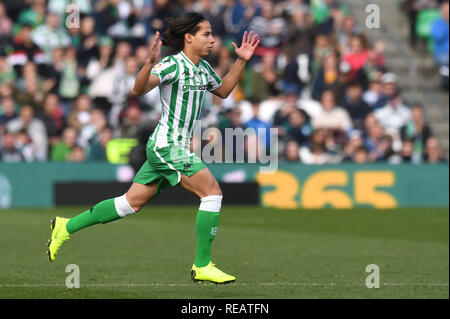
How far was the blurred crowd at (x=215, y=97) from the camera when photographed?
731 inches

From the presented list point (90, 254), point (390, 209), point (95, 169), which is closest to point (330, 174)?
point (390, 209)

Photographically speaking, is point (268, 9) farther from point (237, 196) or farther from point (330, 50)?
point (237, 196)

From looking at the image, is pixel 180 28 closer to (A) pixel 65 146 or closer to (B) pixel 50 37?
(A) pixel 65 146

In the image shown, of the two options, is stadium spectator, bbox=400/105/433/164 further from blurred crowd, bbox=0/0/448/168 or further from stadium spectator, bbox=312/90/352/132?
stadium spectator, bbox=312/90/352/132

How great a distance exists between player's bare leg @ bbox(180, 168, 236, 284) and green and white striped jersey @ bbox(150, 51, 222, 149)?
0.32 meters

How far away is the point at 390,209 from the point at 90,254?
8.42 metres

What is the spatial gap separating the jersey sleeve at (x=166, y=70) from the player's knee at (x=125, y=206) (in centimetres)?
98

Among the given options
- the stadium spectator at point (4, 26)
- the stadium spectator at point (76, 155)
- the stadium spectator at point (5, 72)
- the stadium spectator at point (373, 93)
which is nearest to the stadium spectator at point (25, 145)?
the stadium spectator at point (76, 155)

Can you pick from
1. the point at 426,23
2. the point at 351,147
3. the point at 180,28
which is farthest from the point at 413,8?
the point at 180,28

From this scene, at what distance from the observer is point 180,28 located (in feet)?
26.7

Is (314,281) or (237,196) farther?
(237,196)

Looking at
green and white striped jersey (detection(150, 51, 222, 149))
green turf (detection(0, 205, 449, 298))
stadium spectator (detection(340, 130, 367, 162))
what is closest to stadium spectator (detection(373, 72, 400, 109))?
stadium spectator (detection(340, 130, 367, 162))

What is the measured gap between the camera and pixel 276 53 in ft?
67.0

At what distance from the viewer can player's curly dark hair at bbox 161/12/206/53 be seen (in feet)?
26.7
